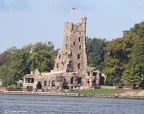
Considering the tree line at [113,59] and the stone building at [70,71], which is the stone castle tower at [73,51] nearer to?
the stone building at [70,71]

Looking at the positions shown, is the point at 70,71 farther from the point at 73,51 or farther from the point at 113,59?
the point at 113,59

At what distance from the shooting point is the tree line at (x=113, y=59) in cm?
13488

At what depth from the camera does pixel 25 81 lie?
15200 centimetres

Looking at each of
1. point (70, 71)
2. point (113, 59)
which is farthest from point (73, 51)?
point (113, 59)

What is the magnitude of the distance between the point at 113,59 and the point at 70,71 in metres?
9.89

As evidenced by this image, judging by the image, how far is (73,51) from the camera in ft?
489

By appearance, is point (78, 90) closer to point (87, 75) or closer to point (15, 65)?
point (87, 75)

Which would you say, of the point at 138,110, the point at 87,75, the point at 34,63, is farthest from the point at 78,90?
the point at 138,110

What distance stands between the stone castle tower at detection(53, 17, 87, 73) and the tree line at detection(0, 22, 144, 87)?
4.95 metres

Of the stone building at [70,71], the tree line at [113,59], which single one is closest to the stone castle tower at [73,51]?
the stone building at [70,71]

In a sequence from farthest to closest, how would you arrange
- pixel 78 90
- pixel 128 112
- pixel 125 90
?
1. pixel 78 90
2. pixel 125 90
3. pixel 128 112

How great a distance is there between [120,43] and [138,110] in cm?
5609

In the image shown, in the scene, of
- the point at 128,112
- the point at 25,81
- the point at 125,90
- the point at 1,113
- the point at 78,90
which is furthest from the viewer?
the point at 25,81

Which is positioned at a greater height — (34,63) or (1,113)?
(34,63)
